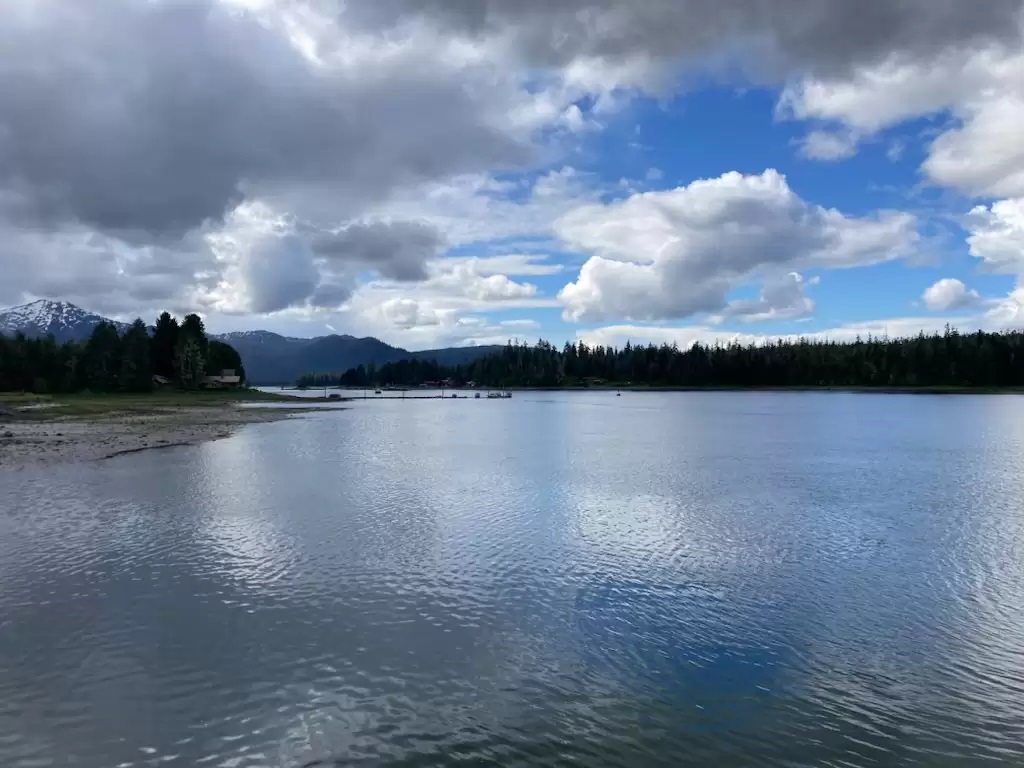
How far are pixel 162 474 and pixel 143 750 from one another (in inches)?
1342

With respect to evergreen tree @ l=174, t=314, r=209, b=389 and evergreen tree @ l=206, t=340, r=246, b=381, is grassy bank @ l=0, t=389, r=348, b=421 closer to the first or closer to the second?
evergreen tree @ l=174, t=314, r=209, b=389

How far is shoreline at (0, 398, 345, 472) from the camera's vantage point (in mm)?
47281

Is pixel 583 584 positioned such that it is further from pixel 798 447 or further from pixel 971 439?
pixel 971 439

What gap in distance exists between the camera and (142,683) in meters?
13.1

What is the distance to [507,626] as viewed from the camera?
53.8 feet

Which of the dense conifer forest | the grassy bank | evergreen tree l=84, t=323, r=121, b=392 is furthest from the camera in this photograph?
evergreen tree l=84, t=323, r=121, b=392

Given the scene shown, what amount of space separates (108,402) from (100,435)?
2367 inches

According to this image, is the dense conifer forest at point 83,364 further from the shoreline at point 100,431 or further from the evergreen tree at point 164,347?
the shoreline at point 100,431

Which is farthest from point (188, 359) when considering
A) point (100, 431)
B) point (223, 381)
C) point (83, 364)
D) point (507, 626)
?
point (507, 626)

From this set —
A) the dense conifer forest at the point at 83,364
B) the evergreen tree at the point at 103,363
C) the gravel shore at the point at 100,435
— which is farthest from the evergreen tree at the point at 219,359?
the gravel shore at the point at 100,435

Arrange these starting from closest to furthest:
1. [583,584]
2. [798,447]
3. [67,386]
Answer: [583,584] → [798,447] → [67,386]

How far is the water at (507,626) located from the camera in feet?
37.1

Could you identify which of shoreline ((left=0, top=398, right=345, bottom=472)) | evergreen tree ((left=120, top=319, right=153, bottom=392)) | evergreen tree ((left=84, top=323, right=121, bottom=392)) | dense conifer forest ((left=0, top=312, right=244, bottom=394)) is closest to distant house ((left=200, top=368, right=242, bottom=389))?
dense conifer forest ((left=0, top=312, right=244, bottom=394))

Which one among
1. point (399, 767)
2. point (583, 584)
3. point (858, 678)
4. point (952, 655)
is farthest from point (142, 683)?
point (952, 655)
